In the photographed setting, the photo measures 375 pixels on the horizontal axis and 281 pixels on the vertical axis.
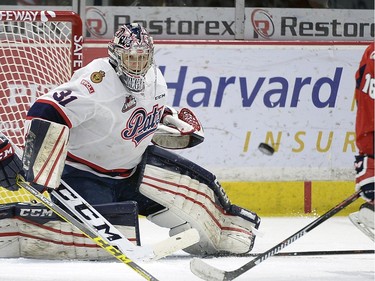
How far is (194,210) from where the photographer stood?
5.04 meters

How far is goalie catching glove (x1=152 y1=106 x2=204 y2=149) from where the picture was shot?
516cm

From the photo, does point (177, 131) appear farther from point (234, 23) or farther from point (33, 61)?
point (234, 23)

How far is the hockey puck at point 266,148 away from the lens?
21.2 feet

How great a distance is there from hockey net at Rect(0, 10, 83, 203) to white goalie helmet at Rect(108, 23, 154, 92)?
24.2 inches

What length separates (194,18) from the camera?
21.5 ft

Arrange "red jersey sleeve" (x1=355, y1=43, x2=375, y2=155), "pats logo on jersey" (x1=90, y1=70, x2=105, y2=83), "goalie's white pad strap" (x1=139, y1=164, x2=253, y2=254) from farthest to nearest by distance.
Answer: "goalie's white pad strap" (x1=139, y1=164, x2=253, y2=254), "pats logo on jersey" (x1=90, y1=70, x2=105, y2=83), "red jersey sleeve" (x1=355, y1=43, x2=375, y2=155)

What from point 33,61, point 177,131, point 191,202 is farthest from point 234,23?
point 191,202

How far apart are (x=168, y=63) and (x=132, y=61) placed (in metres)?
1.70

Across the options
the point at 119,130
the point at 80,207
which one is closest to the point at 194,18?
the point at 119,130

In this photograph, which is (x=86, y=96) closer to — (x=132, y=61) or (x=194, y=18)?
(x=132, y=61)

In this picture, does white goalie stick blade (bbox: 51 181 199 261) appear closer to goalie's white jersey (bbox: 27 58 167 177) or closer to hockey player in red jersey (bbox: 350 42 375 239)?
goalie's white jersey (bbox: 27 58 167 177)

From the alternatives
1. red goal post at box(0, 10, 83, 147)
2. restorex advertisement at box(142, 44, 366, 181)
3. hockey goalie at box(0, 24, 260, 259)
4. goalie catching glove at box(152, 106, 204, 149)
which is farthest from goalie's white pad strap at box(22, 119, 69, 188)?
restorex advertisement at box(142, 44, 366, 181)

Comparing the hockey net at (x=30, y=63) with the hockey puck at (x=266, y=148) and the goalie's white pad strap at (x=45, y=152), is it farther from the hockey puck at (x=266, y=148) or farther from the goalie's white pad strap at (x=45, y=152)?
the hockey puck at (x=266, y=148)

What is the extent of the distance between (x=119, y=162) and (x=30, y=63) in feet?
3.28
